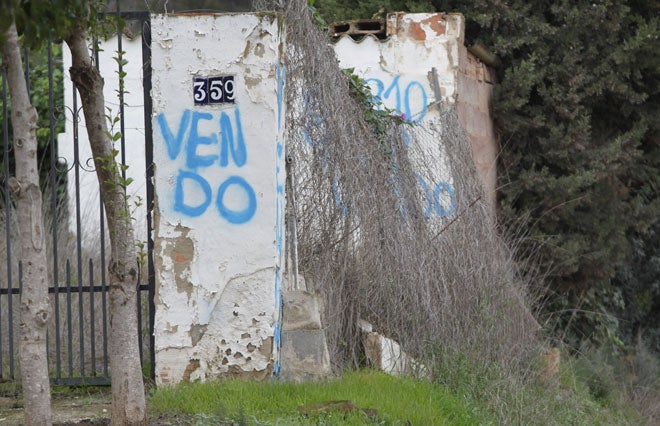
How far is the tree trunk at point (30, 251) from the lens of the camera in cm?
415

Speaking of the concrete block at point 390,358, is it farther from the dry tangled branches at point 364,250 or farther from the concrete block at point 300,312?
the concrete block at point 300,312

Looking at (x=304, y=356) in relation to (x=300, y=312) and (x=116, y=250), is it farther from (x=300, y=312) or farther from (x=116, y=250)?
(x=116, y=250)

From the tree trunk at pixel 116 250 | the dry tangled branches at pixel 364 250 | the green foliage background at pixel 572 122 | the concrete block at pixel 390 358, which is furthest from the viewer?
the green foliage background at pixel 572 122

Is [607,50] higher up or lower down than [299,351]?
higher up

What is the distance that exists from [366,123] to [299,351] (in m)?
2.37

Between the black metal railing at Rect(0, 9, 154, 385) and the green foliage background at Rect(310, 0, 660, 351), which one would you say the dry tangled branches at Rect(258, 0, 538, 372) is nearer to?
the black metal railing at Rect(0, 9, 154, 385)

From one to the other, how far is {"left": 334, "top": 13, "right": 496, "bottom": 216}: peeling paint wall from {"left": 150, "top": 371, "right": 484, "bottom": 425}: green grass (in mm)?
3882

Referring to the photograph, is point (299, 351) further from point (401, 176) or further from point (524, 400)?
point (401, 176)

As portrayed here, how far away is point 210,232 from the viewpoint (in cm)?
577

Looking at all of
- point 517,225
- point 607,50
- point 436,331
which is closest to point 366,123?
point 436,331

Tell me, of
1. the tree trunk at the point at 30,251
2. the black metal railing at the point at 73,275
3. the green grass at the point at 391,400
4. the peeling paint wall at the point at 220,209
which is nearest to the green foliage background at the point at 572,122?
the green grass at the point at 391,400

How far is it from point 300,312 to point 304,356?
0.93ft

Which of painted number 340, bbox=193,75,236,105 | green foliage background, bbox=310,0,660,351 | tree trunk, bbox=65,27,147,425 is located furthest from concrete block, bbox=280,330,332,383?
green foliage background, bbox=310,0,660,351

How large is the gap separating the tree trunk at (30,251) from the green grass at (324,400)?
88cm
